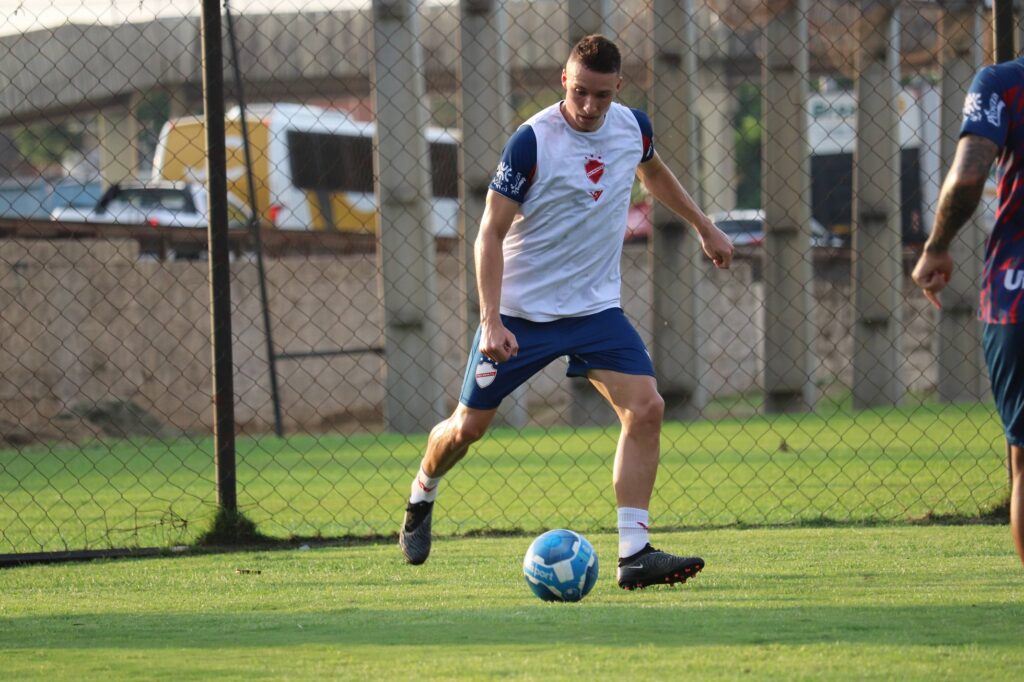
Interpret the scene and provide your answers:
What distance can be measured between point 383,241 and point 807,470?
5882 mm

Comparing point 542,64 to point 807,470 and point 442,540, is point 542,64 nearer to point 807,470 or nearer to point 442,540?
point 807,470

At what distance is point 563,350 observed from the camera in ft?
16.7

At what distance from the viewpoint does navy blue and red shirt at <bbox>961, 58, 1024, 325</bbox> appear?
3.78 m

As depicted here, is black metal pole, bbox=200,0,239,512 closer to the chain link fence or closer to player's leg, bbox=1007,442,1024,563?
the chain link fence

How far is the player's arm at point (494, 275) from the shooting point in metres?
4.88

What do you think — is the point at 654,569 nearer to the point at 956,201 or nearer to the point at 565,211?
the point at 565,211

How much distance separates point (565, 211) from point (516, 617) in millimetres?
1582

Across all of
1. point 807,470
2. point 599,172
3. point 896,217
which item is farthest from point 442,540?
point 896,217

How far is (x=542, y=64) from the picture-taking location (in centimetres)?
2441

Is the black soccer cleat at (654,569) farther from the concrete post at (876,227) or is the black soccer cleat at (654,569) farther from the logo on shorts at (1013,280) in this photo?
the concrete post at (876,227)

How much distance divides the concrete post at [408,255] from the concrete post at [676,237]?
7.96 ft

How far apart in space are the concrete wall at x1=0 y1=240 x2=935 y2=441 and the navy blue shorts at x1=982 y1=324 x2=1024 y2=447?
8919mm

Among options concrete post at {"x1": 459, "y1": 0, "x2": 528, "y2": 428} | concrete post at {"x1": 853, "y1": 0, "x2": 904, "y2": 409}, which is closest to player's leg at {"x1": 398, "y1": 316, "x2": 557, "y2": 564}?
concrete post at {"x1": 459, "y1": 0, "x2": 528, "y2": 428}

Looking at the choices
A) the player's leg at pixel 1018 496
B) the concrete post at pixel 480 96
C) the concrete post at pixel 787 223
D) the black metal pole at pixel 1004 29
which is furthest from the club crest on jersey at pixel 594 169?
the concrete post at pixel 787 223
